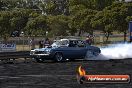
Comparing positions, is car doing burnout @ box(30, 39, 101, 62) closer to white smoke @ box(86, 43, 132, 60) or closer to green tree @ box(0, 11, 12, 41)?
white smoke @ box(86, 43, 132, 60)

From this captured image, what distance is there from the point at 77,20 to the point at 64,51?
4083 cm

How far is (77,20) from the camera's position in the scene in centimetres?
6631

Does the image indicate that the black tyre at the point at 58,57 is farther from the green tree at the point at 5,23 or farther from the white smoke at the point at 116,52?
the green tree at the point at 5,23

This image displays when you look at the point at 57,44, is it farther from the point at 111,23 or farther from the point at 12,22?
the point at 12,22

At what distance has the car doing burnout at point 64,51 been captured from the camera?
2525 centimetres

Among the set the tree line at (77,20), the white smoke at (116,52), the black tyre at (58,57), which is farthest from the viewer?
the tree line at (77,20)

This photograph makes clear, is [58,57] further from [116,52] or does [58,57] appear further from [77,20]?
[77,20]

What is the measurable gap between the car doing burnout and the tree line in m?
27.8

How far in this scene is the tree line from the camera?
197ft

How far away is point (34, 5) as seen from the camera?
392ft

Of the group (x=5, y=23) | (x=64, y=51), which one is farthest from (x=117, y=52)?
(x=5, y=23)

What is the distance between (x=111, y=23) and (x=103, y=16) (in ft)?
9.74

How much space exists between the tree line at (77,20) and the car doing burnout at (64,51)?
91.2ft

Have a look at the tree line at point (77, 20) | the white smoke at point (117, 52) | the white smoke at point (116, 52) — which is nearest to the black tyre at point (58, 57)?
the white smoke at point (116, 52)
